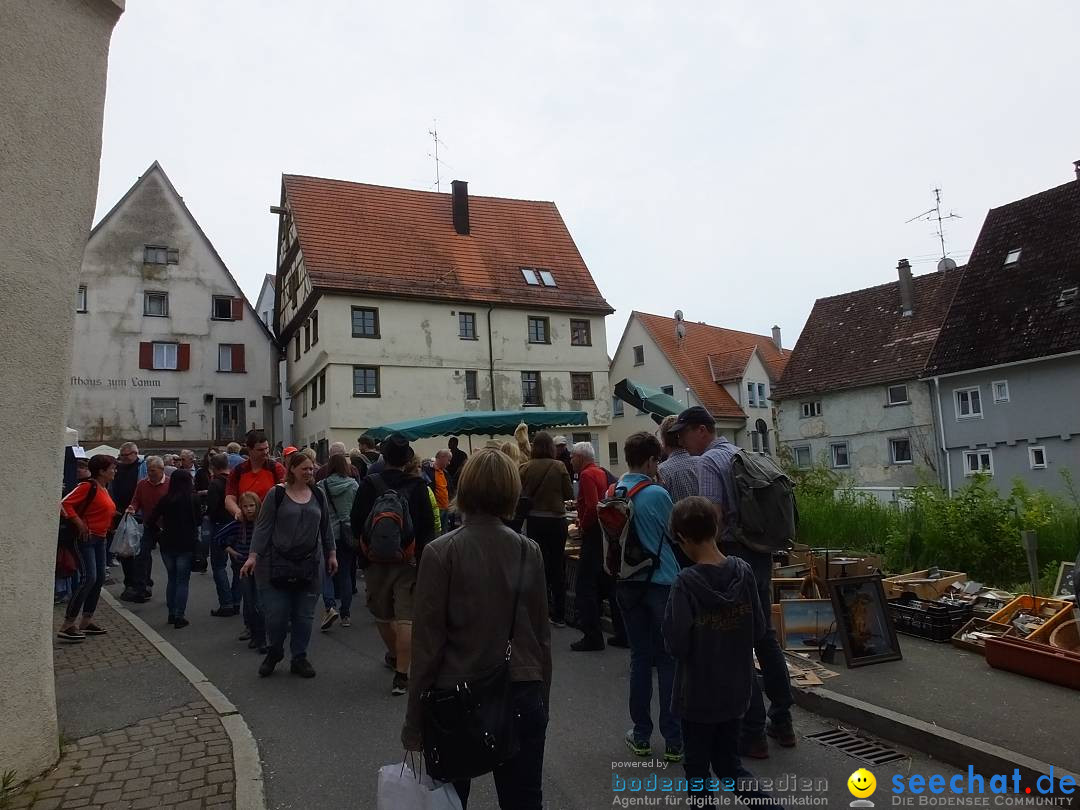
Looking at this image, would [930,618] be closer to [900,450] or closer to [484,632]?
[484,632]

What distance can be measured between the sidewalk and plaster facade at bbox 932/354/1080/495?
25782mm

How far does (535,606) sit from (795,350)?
38.4m

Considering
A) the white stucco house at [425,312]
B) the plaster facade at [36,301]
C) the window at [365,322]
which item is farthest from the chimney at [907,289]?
the plaster facade at [36,301]

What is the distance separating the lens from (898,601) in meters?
7.82

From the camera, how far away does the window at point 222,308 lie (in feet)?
112

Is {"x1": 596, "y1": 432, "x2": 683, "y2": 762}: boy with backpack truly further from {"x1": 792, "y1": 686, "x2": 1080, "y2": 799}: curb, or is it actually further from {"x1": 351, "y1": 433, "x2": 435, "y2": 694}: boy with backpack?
{"x1": 351, "y1": 433, "x2": 435, "y2": 694}: boy with backpack

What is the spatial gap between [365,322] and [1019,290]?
79.4 feet

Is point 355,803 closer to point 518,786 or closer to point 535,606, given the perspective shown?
point 518,786

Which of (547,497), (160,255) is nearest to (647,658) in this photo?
(547,497)

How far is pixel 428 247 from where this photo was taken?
33938mm

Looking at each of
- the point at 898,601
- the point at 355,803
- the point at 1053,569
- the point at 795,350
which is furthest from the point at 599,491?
the point at 795,350

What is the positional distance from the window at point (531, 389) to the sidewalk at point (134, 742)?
26341mm

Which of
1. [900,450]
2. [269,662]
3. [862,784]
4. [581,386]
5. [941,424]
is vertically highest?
[581,386]

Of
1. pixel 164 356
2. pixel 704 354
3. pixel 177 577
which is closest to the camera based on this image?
pixel 177 577
